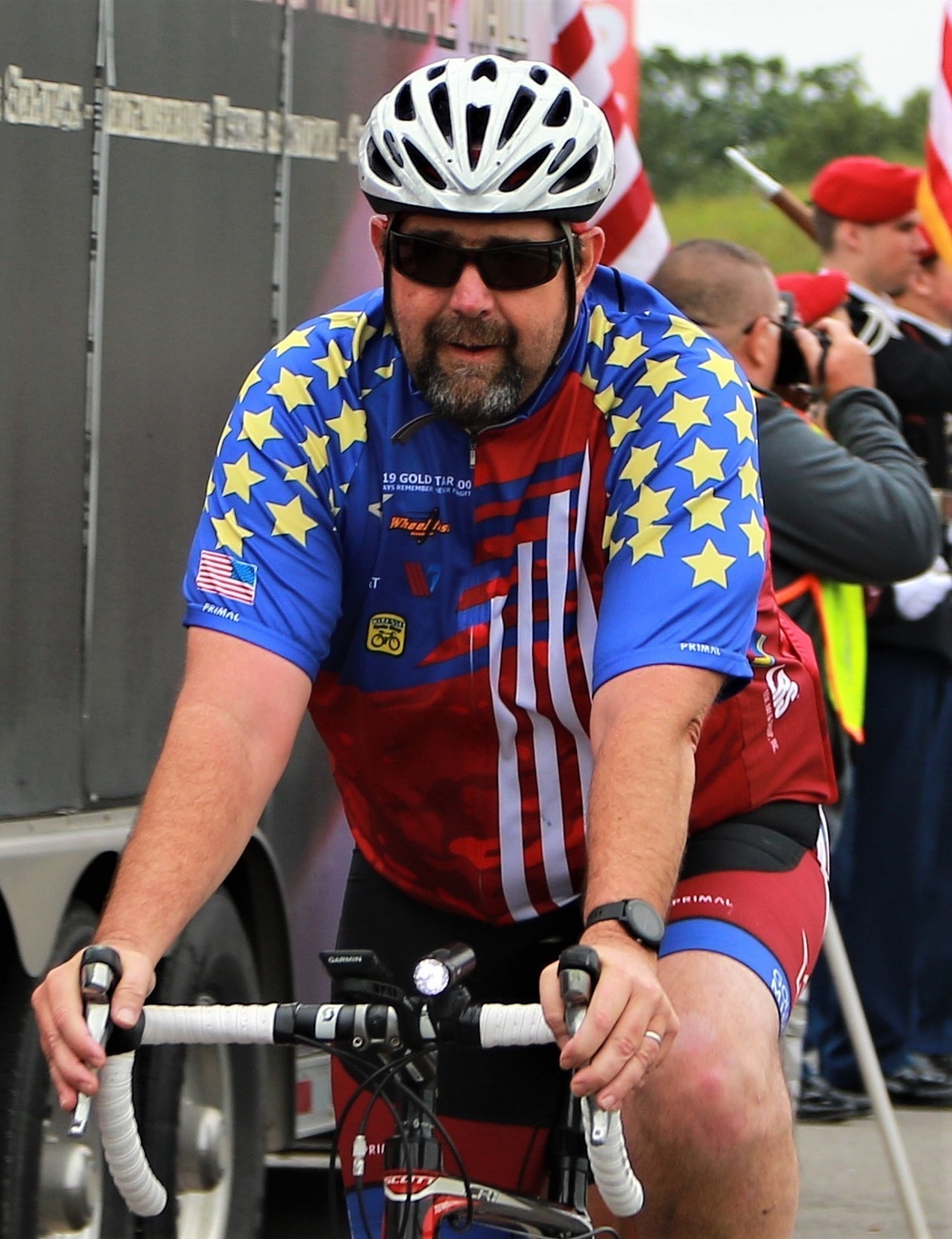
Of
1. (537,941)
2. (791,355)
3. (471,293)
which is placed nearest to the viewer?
(471,293)

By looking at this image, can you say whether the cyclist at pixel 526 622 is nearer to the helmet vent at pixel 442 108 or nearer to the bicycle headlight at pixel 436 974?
the helmet vent at pixel 442 108

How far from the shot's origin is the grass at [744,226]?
3394 centimetres

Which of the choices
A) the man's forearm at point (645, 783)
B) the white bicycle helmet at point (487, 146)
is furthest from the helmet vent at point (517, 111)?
the man's forearm at point (645, 783)

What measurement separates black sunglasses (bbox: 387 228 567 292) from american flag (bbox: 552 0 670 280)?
14.4 feet

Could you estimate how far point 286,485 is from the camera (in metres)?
3.12

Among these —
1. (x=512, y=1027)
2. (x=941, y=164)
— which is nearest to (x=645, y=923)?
(x=512, y=1027)

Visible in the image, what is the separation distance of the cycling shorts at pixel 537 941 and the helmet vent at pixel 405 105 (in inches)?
45.2

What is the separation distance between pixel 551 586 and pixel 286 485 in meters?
0.41

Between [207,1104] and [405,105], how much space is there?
8.32 ft

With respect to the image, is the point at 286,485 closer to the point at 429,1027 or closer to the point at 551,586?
the point at 551,586

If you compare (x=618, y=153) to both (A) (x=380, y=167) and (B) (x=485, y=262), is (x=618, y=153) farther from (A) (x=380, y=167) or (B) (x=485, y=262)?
(B) (x=485, y=262)

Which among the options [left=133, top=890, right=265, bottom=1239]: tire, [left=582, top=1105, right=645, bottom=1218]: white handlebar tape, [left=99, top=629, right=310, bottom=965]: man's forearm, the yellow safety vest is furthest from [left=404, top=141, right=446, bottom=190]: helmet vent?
the yellow safety vest

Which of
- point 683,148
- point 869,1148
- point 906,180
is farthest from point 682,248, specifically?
point 683,148

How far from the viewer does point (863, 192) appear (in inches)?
306
